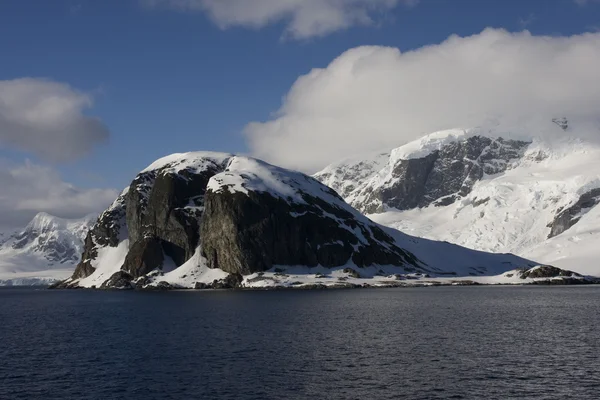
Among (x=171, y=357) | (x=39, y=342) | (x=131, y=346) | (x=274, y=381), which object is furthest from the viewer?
(x=39, y=342)

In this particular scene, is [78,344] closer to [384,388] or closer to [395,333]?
[395,333]

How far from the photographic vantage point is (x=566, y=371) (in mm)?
71438

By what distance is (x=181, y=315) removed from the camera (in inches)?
5684

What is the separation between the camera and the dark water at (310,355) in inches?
2586

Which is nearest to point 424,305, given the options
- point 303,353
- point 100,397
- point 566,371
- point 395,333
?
point 395,333

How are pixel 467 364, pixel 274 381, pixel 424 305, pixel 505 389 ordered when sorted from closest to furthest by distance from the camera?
pixel 505 389 < pixel 274 381 < pixel 467 364 < pixel 424 305

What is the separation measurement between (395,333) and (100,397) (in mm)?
51627

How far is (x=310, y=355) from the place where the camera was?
277ft

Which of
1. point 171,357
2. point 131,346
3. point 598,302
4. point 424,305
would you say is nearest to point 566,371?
point 171,357

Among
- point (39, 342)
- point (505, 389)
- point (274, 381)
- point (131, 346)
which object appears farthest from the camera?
point (39, 342)

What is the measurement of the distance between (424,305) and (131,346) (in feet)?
265

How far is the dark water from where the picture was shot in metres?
65.7

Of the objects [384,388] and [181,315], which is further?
[181,315]

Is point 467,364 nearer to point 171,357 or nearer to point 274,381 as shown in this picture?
point 274,381
